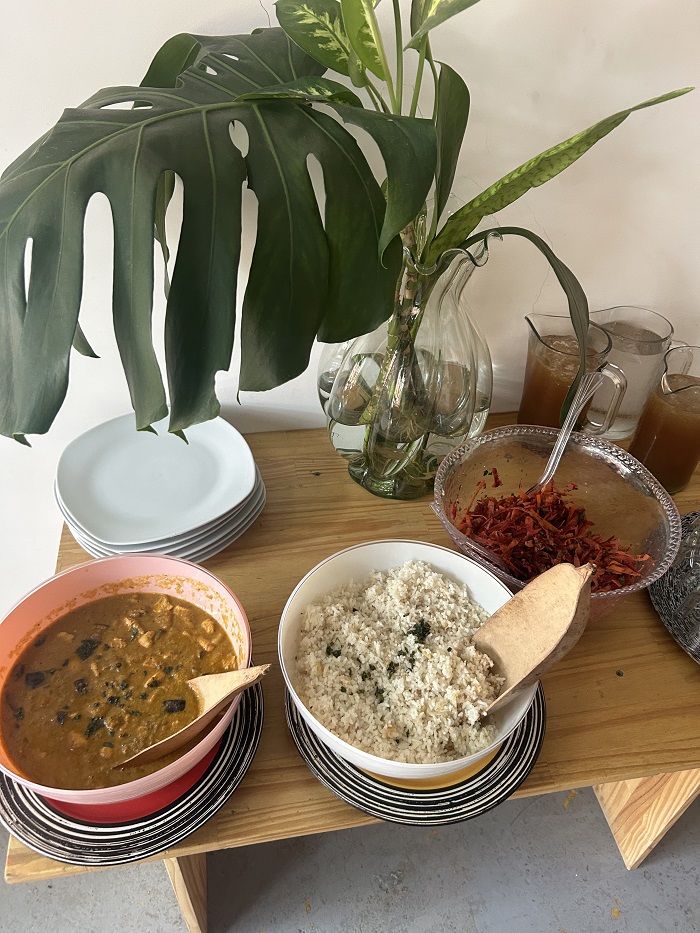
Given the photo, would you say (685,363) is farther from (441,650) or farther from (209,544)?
(209,544)

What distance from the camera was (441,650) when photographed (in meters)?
0.75

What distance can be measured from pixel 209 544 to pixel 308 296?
434 mm

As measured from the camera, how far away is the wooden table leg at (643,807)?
1097 millimetres

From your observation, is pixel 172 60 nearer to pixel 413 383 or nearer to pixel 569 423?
pixel 413 383

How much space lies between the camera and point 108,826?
641mm

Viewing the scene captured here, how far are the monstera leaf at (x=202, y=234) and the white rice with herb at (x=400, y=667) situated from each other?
33 centimetres

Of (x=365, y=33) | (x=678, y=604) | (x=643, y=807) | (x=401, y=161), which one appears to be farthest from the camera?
(x=643, y=807)

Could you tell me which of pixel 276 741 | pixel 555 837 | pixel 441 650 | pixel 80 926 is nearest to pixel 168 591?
pixel 276 741

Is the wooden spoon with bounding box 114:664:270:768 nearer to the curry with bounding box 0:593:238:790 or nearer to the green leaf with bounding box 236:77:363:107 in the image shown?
the curry with bounding box 0:593:238:790

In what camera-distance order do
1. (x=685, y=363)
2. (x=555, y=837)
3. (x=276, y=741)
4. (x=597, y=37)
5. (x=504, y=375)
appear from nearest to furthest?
(x=276, y=741)
(x=597, y=37)
(x=685, y=363)
(x=504, y=375)
(x=555, y=837)

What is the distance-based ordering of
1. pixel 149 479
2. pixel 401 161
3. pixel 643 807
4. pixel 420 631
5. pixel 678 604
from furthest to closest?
pixel 643 807, pixel 149 479, pixel 678 604, pixel 420 631, pixel 401 161

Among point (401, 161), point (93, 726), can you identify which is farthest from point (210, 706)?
point (401, 161)

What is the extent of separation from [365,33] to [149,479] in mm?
662

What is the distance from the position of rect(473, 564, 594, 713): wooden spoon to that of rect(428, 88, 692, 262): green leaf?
1.34 feet
